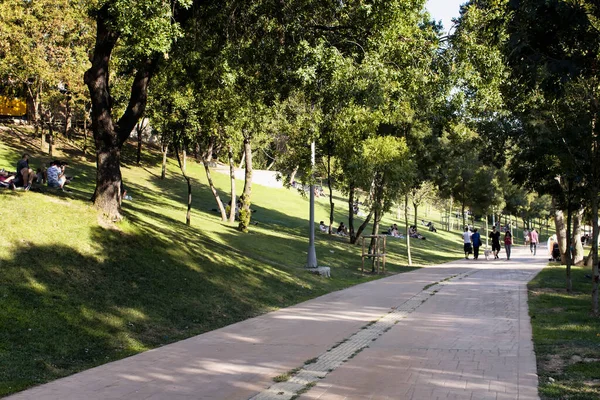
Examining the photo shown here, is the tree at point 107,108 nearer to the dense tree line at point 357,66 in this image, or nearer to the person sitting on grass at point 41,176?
the dense tree line at point 357,66

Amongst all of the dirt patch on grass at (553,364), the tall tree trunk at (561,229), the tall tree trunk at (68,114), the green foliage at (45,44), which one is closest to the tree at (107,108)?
the dirt patch on grass at (553,364)

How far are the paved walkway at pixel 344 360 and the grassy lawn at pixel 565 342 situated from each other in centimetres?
22

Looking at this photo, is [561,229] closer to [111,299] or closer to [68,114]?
[111,299]

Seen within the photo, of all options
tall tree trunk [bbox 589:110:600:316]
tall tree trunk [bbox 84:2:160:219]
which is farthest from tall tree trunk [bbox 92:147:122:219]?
tall tree trunk [bbox 589:110:600:316]

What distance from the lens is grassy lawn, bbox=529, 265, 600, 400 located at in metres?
6.58

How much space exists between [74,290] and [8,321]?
6.29 feet

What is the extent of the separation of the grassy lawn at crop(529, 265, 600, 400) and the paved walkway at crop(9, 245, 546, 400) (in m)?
0.22

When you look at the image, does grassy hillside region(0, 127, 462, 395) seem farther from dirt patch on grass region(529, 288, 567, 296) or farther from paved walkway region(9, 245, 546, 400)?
dirt patch on grass region(529, 288, 567, 296)

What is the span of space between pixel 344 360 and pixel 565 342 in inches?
134

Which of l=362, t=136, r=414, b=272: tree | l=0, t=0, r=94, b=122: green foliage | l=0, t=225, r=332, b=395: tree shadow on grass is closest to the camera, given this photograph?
l=0, t=225, r=332, b=395: tree shadow on grass

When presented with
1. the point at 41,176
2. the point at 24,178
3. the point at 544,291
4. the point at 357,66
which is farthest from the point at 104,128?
the point at 544,291

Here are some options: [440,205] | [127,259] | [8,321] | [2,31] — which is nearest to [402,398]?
[8,321]

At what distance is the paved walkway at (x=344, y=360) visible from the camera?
21.8ft

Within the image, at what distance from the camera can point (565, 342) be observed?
9164 millimetres
